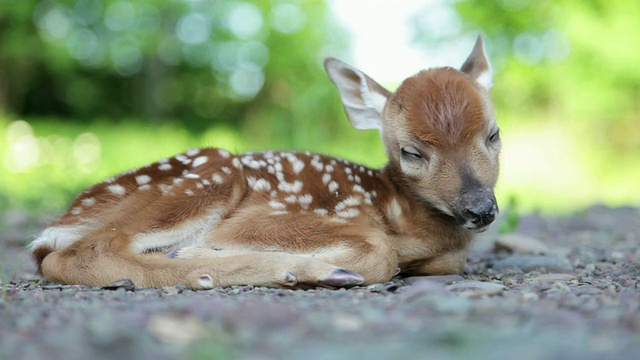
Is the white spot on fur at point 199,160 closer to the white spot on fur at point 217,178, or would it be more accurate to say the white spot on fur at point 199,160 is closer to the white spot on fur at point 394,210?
the white spot on fur at point 217,178

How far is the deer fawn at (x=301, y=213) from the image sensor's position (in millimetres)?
3736

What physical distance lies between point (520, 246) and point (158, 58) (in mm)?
18181

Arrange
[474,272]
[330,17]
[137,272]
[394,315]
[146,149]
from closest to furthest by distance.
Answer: [394,315] → [137,272] → [474,272] → [146,149] → [330,17]

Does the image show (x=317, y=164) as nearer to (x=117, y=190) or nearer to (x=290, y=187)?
(x=290, y=187)

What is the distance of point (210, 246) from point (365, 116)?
1.39 m

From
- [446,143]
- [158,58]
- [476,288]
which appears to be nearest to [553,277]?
[476,288]

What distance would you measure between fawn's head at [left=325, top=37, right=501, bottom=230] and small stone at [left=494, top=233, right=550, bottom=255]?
1355 millimetres

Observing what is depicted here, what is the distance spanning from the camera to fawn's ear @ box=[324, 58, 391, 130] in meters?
4.69

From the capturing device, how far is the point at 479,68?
191 inches

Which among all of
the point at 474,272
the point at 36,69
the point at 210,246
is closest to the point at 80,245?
the point at 210,246

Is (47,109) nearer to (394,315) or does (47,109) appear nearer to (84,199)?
(84,199)

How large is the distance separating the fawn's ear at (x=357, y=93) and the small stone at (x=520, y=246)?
1478 millimetres

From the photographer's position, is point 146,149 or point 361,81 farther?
point 146,149

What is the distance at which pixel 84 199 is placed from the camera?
13.6 feet
